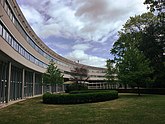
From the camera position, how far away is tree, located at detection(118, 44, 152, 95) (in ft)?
108

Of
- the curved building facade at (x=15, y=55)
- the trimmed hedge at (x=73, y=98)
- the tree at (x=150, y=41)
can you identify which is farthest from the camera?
the tree at (x=150, y=41)

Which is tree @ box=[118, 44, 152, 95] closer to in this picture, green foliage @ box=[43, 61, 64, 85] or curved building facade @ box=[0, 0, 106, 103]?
green foliage @ box=[43, 61, 64, 85]

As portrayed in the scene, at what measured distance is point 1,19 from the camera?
1986cm

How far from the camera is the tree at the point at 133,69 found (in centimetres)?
3288

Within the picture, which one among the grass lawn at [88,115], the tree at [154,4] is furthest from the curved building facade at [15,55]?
the tree at [154,4]

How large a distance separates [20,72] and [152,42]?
2106cm

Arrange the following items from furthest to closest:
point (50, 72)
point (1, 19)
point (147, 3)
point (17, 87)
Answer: point (50, 72), point (17, 87), point (1, 19), point (147, 3)

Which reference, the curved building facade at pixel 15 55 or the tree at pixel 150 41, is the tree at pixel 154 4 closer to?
the curved building facade at pixel 15 55

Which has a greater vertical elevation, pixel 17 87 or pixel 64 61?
pixel 64 61

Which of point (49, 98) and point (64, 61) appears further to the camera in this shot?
point (64, 61)

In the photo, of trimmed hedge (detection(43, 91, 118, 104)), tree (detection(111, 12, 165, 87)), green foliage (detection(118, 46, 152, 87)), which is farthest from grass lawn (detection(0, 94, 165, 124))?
tree (detection(111, 12, 165, 87))

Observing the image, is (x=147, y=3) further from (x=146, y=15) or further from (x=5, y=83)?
(x=146, y=15)

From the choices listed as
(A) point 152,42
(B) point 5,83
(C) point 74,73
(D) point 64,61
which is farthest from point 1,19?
(D) point 64,61

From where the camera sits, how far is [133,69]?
1330 inches
